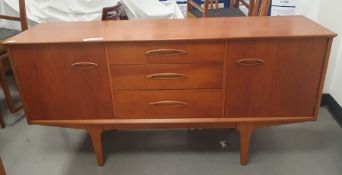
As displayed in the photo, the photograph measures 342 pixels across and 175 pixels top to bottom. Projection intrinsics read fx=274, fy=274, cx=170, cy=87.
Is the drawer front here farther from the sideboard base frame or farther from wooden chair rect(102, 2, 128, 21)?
wooden chair rect(102, 2, 128, 21)

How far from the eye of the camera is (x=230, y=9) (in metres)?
2.31

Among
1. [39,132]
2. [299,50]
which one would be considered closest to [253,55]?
[299,50]

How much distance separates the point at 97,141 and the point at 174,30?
2.34ft

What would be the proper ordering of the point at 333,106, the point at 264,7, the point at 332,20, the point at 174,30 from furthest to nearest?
the point at 333,106 < the point at 332,20 < the point at 264,7 < the point at 174,30

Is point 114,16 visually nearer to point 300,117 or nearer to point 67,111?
point 67,111

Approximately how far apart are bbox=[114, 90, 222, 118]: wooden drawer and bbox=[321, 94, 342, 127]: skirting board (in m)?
1.05

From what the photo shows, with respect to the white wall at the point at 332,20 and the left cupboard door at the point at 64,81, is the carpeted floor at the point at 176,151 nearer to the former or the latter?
the white wall at the point at 332,20

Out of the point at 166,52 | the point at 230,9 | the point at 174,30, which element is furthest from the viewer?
the point at 230,9

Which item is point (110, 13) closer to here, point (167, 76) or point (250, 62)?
point (167, 76)

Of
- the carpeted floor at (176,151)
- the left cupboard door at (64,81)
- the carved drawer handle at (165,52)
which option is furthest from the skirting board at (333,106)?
the left cupboard door at (64,81)

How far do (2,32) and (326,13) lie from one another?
2.33 metres

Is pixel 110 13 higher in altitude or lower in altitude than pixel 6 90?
higher

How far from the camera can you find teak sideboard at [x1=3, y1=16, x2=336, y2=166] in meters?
1.18

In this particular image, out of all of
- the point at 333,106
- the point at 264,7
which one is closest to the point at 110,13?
the point at 264,7
